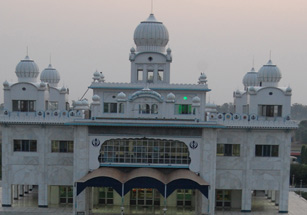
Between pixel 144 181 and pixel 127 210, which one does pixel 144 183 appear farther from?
pixel 127 210

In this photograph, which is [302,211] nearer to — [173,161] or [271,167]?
[271,167]

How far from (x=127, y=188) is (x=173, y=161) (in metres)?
5.45

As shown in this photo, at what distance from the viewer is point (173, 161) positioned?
136ft

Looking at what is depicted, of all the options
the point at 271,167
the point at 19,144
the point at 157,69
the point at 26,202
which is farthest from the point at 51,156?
the point at 271,167

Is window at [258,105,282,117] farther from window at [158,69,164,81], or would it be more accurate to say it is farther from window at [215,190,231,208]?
window at [158,69,164,81]

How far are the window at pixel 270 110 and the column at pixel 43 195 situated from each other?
2260cm

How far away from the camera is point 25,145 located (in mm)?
44219

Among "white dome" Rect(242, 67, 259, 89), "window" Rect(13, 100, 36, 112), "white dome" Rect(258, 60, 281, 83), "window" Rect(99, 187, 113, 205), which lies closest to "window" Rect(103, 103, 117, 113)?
"window" Rect(13, 100, 36, 112)

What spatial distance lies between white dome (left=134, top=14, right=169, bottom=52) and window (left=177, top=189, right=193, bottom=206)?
587 inches

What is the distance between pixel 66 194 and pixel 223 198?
52.2 feet

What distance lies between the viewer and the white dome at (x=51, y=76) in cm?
5322

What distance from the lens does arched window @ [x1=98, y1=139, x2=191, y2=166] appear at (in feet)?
136

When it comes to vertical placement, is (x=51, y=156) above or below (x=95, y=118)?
below

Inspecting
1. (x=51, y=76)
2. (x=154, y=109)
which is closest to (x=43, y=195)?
(x=154, y=109)
